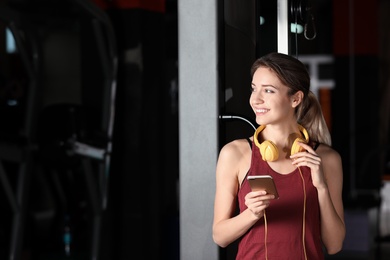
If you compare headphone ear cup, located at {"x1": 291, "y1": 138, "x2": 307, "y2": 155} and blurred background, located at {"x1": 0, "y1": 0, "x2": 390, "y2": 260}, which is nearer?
headphone ear cup, located at {"x1": 291, "y1": 138, "x2": 307, "y2": 155}

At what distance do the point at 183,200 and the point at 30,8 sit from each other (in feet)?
22.0

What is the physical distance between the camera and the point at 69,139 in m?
4.62

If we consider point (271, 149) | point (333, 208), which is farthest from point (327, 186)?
point (271, 149)

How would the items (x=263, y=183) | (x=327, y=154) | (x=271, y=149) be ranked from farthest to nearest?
1. (x=327, y=154)
2. (x=271, y=149)
3. (x=263, y=183)

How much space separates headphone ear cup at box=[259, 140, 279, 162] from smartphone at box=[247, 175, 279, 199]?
0.11m

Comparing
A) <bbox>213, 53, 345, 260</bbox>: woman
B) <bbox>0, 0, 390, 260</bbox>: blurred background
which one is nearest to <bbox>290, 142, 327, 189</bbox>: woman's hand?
<bbox>213, 53, 345, 260</bbox>: woman

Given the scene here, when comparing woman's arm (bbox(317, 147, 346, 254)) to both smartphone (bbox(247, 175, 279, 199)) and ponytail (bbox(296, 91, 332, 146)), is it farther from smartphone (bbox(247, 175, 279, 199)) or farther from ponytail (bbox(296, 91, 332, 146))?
smartphone (bbox(247, 175, 279, 199))

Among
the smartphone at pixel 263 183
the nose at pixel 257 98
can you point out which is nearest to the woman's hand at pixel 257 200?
the smartphone at pixel 263 183

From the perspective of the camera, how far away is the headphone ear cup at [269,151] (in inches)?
59.2

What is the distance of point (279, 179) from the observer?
5.05ft

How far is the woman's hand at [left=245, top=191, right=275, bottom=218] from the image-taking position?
1410 mm

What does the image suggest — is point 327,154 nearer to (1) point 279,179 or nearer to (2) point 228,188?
(1) point 279,179

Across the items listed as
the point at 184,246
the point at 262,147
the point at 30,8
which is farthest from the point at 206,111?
the point at 30,8

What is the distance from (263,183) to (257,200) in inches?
1.7
